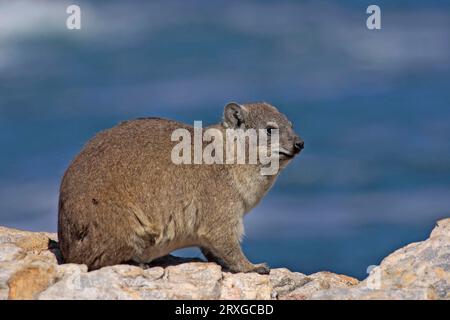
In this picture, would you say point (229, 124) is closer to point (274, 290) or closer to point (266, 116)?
point (266, 116)

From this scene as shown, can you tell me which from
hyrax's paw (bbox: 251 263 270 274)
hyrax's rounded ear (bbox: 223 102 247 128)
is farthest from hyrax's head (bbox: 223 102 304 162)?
hyrax's paw (bbox: 251 263 270 274)

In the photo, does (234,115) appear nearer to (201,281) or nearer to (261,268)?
(261,268)

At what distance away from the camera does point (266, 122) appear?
15.7m

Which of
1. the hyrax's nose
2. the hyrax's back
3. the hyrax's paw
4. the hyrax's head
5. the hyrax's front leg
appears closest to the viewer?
the hyrax's back

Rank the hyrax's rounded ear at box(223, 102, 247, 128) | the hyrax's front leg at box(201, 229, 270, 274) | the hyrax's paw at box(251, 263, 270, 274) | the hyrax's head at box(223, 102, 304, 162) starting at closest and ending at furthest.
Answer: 1. the hyrax's paw at box(251, 263, 270, 274)
2. the hyrax's front leg at box(201, 229, 270, 274)
3. the hyrax's head at box(223, 102, 304, 162)
4. the hyrax's rounded ear at box(223, 102, 247, 128)

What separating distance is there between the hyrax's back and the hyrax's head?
4.75 feet

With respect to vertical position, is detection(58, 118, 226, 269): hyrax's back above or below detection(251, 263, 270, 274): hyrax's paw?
above

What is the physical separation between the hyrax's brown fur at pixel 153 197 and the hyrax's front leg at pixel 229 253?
0.05ft

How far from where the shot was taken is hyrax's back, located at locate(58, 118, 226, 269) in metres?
13.4

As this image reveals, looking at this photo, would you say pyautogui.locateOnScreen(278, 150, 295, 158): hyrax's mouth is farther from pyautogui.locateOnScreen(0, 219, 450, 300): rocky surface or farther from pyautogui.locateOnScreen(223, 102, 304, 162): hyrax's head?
pyautogui.locateOnScreen(0, 219, 450, 300): rocky surface

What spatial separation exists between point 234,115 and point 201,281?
169 inches
